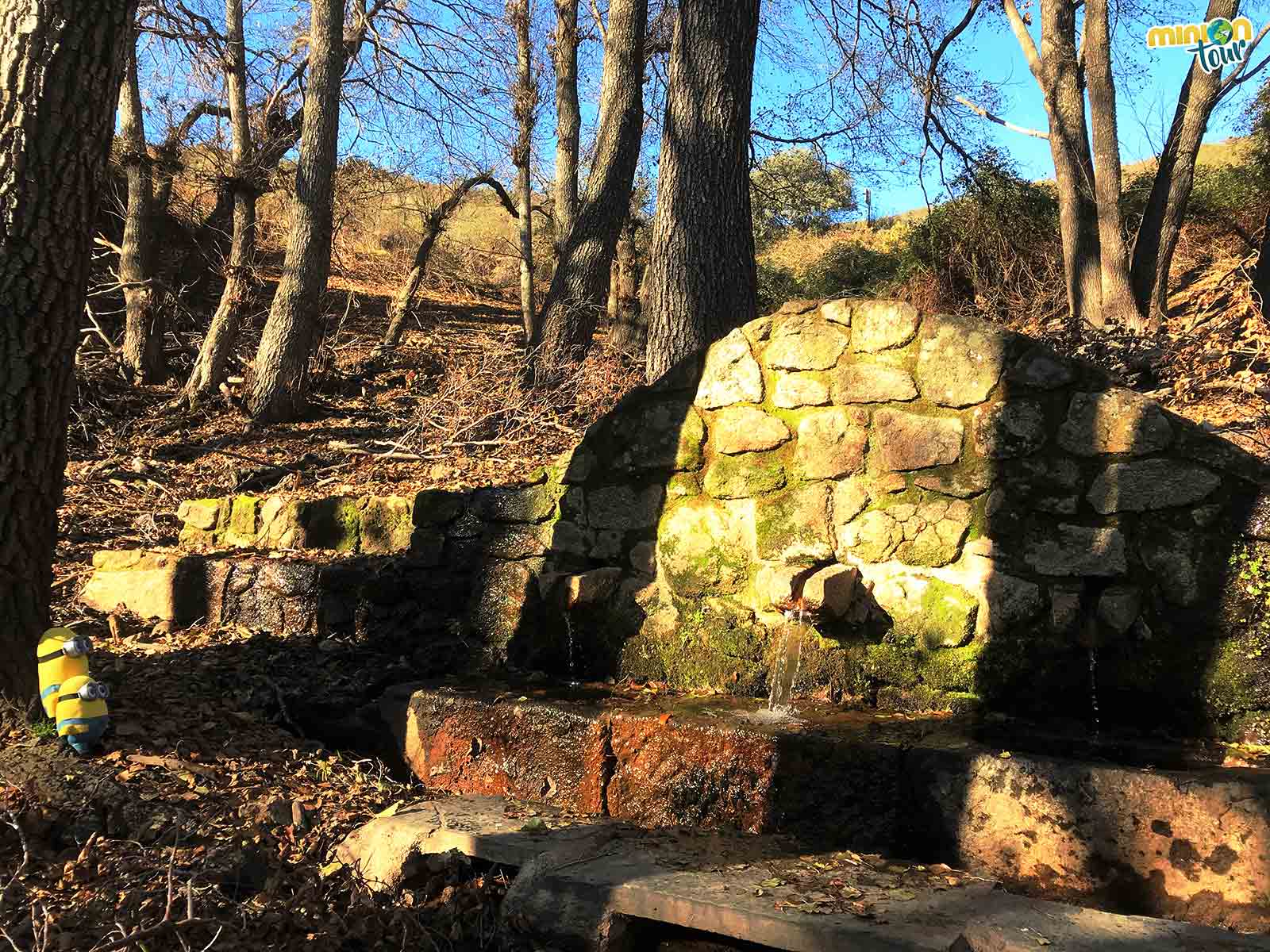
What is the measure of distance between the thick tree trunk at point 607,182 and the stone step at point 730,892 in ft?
20.2

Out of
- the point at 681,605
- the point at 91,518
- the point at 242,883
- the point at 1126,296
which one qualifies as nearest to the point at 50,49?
the point at 242,883

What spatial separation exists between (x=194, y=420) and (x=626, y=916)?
764 centimetres

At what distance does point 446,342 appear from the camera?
11.9 metres

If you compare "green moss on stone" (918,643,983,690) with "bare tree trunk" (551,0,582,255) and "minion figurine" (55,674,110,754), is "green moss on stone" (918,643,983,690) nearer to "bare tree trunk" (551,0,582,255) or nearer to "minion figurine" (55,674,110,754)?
"minion figurine" (55,674,110,754)

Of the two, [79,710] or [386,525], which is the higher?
[386,525]

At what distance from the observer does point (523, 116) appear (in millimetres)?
13766

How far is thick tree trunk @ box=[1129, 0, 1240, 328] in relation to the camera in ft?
28.5

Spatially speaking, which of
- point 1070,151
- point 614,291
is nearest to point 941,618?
point 1070,151

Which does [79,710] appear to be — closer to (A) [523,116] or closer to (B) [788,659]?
(B) [788,659]

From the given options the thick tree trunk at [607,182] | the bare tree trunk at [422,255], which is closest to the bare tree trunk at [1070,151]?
the thick tree trunk at [607,182]

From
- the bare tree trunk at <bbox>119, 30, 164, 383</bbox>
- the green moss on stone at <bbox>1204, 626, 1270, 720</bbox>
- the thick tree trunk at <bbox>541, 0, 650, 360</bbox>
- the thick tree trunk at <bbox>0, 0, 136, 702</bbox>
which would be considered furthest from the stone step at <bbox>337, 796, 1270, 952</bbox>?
the bare tree trunk at <bbox>119, 30, 164, 383</bbox>

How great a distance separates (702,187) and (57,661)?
4.35 meters

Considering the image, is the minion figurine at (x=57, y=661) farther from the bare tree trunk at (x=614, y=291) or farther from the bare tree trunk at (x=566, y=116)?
the bare tree trunk at (x=566, y=116)

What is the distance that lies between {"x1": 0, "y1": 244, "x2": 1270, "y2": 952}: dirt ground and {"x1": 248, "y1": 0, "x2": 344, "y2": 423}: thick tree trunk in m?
0.35
